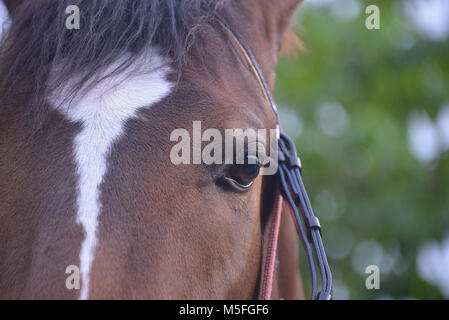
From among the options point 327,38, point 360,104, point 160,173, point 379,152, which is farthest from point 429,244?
point 160,173

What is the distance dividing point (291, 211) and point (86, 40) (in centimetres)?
95

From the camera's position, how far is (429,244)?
7.41 metres

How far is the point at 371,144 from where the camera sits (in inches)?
269

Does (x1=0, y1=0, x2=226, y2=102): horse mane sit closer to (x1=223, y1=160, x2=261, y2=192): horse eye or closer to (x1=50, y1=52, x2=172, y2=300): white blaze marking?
(x1=50, y1=52, x2=172, y2=300): white blaze marking

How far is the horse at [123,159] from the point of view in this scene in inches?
52.8

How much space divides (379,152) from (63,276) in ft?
19.7

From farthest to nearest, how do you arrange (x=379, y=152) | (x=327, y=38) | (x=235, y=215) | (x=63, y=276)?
(x=327, y=38), (x=379, y=152), (x=235, y=215), (x=63, y=276)

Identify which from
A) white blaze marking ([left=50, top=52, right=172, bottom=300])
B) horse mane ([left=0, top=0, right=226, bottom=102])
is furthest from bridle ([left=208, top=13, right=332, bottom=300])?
white blaze marking ([left=50, top=52, right=172, bottom=300])

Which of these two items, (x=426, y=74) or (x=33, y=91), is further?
(x=426, y=74)

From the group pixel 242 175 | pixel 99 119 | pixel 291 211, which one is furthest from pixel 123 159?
pixel 291 211

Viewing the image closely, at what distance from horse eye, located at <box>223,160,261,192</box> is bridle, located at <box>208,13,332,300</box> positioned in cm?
29

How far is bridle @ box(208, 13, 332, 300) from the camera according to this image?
5.88ft

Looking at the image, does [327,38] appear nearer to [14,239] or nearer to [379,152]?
[379,152]

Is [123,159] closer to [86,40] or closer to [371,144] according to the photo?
[86,40]
